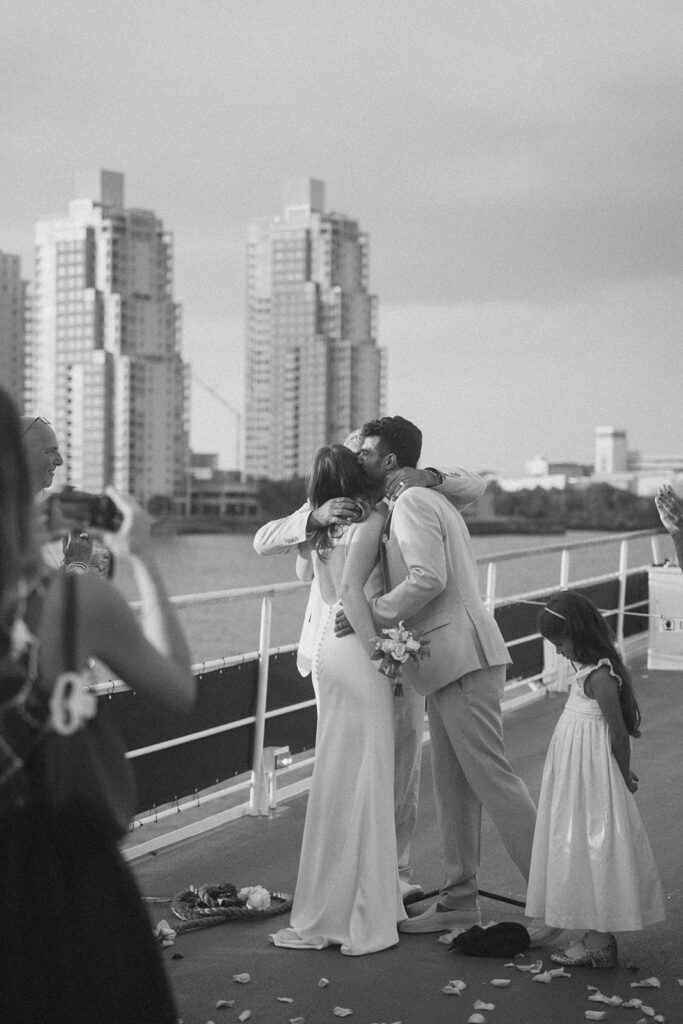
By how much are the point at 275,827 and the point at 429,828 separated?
0.72 metres

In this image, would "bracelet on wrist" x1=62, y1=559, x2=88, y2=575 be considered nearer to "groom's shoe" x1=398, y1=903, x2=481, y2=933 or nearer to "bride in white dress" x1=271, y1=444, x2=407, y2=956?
"bride in white dress" x1=271, y1=444, x2=407, y2=956

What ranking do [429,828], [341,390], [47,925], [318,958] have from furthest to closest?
[341,390] → [429,828] → [318,958] → [47,925]

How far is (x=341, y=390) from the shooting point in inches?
4296

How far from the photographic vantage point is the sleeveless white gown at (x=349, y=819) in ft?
13.7

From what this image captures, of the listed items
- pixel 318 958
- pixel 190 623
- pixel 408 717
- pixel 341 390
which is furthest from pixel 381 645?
pixel 341 390

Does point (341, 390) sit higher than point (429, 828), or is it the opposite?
point (341, 390)

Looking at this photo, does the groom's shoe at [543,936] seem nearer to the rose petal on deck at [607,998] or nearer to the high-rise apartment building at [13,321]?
the rose petal on deck at [607,998]

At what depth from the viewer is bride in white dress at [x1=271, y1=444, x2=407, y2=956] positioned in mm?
4188

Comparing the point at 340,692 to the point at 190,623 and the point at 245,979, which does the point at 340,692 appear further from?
the point at 190,623

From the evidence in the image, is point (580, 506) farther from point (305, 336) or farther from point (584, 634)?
point (305, 336)

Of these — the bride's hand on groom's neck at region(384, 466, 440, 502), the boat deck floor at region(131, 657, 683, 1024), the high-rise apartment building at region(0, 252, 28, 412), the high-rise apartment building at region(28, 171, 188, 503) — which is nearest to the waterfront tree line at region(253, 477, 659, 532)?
the high-rise apartment building at region(28, 171, 188, 503)

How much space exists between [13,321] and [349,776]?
356 ft

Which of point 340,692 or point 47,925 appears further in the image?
point 340,692

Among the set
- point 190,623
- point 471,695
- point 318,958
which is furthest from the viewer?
point 190,623
